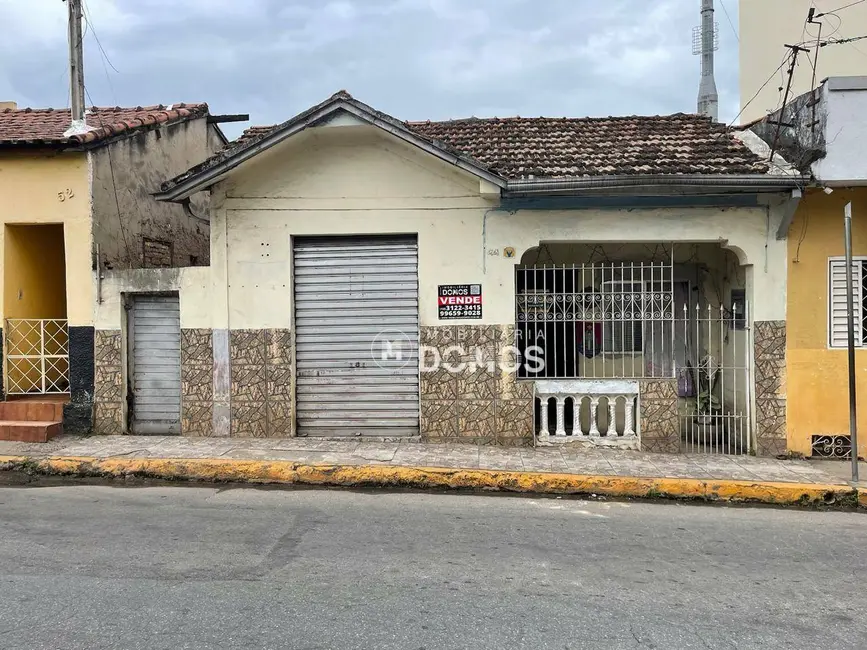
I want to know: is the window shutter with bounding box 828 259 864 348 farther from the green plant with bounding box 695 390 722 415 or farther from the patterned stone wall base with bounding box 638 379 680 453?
the patterned stone wall base with bounding box 638 379 680 453

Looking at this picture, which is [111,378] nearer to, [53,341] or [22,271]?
[53,341]

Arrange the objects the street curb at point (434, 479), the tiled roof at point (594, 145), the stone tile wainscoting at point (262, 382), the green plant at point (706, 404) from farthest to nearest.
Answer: the green plant at point (706, 404) < the stone tile wainscoting at point (262, 382) < the tiled roof at point (594, 145) < the street curb at point (434, 479)

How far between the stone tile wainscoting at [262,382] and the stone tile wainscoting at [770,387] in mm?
6212

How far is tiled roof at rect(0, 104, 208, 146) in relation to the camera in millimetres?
8063

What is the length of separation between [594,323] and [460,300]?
189 centimetres

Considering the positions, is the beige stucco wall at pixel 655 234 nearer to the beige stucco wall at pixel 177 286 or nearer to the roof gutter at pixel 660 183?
the roof gutter at pixel 660 183

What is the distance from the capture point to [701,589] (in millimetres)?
3959

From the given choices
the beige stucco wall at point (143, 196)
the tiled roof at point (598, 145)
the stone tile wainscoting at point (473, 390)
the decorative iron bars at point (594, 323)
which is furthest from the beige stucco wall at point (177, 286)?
the decorative iron bars at point (594, 323)

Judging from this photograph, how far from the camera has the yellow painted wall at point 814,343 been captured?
765 centimetres

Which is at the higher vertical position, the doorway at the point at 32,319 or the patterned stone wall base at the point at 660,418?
the doorway at the point at 32,319

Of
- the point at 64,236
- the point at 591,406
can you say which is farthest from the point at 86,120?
the point at 591,406

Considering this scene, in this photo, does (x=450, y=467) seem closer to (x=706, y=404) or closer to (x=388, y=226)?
(x=388, y=226)

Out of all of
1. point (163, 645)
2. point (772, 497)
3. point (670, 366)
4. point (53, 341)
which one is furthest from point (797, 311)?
point (53, 341)

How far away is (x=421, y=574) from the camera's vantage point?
411 cm
